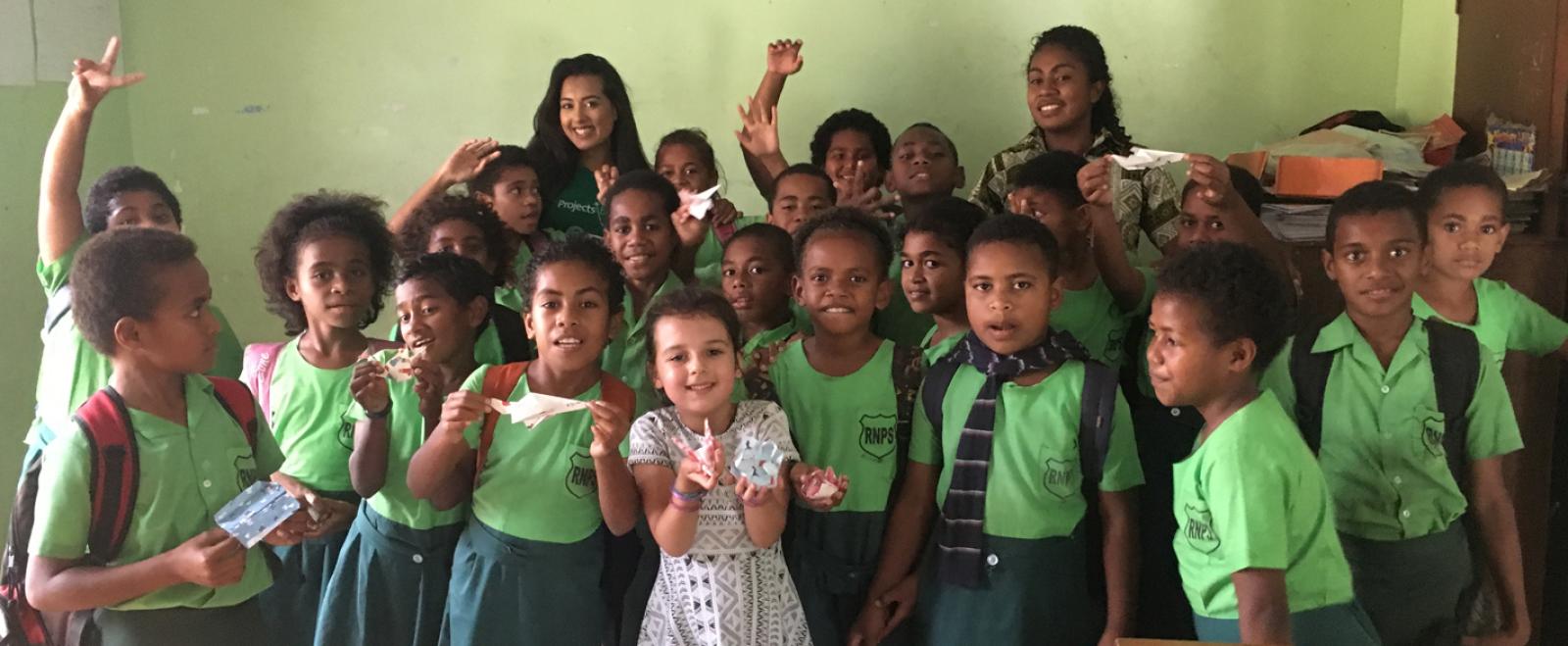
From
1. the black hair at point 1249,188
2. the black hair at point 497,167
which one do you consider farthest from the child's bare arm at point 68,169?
the black hair at point 1249,188

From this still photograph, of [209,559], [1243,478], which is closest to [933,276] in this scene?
[1243,478]

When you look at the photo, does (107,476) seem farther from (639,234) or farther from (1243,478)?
(1243,478)

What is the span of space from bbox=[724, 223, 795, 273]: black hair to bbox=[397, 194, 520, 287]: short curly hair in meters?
0.61

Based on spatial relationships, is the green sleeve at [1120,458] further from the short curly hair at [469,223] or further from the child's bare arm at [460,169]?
the child's bare arm at [460,169]

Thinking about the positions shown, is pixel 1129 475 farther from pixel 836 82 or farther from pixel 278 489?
pixel 836 82

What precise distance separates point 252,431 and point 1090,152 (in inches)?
84.6

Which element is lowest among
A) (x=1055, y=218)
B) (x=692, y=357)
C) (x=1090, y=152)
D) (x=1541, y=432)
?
(x=1541, y=432)

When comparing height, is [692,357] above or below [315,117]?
below

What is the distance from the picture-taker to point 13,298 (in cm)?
321

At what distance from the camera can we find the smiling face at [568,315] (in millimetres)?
2027

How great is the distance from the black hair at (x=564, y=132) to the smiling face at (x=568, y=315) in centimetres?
115

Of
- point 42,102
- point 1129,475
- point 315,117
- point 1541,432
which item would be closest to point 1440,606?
point 1129,475

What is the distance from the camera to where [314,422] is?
7.32 ft

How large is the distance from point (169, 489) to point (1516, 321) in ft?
8.67
